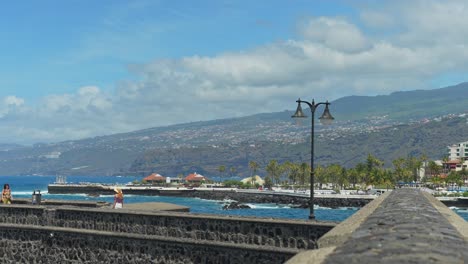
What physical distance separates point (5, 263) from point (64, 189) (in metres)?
156

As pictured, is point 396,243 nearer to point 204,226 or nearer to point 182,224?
point 204,226

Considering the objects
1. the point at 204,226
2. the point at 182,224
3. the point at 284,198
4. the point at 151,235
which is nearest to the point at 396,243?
the point at 204,226

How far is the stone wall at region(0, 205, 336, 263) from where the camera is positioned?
634 inches

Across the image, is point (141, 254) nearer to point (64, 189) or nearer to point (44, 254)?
point (44, 254)

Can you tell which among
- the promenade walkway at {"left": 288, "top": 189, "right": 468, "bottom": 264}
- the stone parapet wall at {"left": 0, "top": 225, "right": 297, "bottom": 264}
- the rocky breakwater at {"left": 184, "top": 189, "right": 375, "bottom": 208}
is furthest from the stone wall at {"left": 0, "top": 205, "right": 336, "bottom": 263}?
the rocky breakwater at {"left": 184, "top": 189, "right": 375, "bottom": 208}

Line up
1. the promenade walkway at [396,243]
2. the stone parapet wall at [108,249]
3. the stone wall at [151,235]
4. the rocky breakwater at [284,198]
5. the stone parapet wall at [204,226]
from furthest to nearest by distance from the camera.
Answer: the rocky breakwater at [284,198] < the stone parapet wall at [108,249] < the stone wall at [151,235] < the stone parapet wall at [204,226] < the promenade walkway at [396,243]

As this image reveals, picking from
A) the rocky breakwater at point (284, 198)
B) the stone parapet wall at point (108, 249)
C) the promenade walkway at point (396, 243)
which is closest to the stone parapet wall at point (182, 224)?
the stone parapet wall at point (108, 249)

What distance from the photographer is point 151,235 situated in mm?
18297

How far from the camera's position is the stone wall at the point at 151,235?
52.9 ft

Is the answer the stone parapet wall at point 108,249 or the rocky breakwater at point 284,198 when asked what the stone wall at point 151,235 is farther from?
the rocky breakwater at point 284,198

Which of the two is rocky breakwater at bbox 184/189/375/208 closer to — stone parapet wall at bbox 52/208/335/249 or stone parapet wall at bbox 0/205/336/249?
stone parapet wall at bbox 0/205/336/249

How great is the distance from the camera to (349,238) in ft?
25.4

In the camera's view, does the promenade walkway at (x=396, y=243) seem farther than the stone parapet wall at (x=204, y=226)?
No

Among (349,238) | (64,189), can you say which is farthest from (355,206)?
(349,238)
